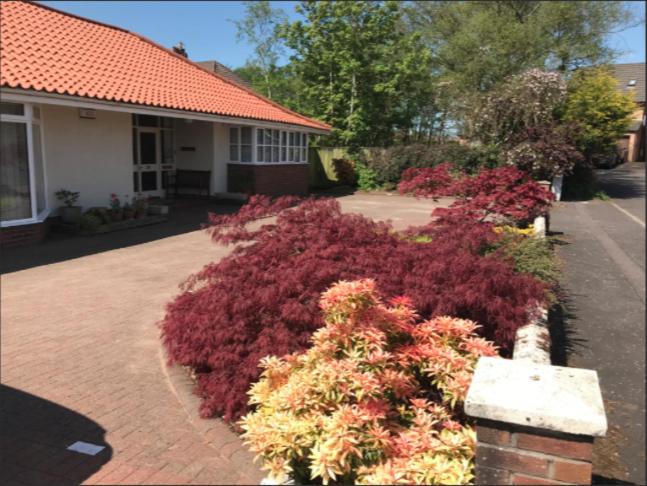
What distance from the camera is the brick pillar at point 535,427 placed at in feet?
6.22

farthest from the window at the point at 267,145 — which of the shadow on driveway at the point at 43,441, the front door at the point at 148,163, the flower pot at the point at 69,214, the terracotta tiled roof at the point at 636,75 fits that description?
the terracotta tiled roof at the point at 636,75

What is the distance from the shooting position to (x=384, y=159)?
22484 millimetres

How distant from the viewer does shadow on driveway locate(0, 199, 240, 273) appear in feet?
25.3

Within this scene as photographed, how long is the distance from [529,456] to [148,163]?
1480cm

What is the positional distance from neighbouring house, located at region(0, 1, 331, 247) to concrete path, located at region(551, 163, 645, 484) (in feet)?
28.0

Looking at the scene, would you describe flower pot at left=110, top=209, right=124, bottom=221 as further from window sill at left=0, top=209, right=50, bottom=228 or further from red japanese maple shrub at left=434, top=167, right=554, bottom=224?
red japanese maple shrub at left=434, top=167, right=554, bottom=224

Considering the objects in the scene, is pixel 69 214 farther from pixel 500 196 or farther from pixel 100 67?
pixel 500 196

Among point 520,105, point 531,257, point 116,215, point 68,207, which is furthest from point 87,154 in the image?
point 520,105

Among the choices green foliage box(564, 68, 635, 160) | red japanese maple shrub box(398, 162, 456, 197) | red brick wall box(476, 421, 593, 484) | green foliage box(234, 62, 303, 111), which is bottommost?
red brick wall box(476, 421, 593, 484)

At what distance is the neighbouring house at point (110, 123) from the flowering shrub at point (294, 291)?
606 centimetres

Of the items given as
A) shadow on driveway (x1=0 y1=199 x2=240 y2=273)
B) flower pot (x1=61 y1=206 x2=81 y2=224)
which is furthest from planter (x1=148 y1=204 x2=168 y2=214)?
flower pot (x1=61 y1=206 x2=81 y2=224)

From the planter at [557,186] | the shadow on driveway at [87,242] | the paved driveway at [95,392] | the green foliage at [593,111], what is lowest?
the paved driveway at [95,392]

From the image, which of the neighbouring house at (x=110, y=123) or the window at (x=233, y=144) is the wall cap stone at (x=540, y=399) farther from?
the window at (x=233, y=144)

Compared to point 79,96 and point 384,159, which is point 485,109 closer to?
point 384,159
